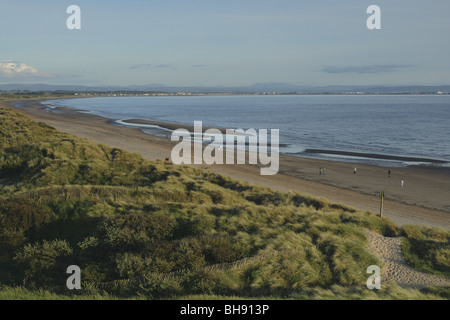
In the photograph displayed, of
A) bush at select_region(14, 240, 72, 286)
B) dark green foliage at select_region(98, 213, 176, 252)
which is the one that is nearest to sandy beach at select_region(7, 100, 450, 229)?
dark green foliage at select_region(98, 213, 176, 252)

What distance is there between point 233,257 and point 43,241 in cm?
490

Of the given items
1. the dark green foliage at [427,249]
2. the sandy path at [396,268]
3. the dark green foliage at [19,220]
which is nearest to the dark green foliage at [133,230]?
the dark green foliage at [19,220]

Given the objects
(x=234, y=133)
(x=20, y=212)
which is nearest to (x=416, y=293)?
(x=20, y=212)

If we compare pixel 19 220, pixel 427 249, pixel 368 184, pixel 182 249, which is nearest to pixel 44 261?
pixel 19 220

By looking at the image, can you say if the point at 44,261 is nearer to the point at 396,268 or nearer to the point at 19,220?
the point at 19,220

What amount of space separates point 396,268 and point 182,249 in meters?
5.64

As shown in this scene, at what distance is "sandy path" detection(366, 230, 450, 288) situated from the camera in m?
9.40

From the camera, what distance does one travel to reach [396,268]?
10125mm

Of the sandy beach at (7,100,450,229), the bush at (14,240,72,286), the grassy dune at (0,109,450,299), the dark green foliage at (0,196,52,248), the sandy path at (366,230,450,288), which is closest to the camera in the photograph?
the grassy dune at (0,109,450,299)

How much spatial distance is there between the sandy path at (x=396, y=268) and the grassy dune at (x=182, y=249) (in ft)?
1.13

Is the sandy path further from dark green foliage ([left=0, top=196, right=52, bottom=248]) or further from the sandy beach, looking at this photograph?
dark green foliage ([left=0, top=196, right=52, bottom=248])

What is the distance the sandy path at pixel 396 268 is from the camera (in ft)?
30.8

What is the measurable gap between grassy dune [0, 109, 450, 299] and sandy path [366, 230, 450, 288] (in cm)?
34

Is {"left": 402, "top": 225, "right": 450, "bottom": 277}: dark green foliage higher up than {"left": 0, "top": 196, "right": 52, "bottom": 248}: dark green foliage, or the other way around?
{"left": 0, "top": 196, "right": 52, "bottom": 248}: dark green foliage
